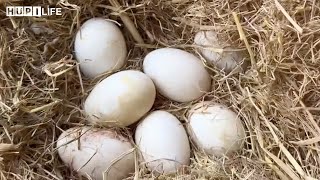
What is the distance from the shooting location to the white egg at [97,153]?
1.16 metres

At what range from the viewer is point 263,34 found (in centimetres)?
122

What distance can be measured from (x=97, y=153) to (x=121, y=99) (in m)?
0.11

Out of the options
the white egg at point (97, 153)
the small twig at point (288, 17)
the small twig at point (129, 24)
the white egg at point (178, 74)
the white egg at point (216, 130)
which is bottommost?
the white egg at point (97, 153)

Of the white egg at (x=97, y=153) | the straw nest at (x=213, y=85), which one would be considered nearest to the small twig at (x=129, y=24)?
the straw nest at (x=213, y=85)

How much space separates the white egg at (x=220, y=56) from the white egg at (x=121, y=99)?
135 mm

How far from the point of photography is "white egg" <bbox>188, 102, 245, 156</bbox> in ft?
3.82

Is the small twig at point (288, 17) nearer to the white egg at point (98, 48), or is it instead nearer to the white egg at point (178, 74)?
the white egg at point (178, 74)

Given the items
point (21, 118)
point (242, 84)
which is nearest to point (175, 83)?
point (242, 84)

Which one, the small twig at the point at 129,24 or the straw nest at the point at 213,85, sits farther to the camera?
the small twig at the point at 129,24

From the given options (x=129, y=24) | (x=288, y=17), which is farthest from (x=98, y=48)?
(x=288, y=17)

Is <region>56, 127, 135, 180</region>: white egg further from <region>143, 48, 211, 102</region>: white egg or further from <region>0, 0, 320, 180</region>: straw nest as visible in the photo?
<region>143, 48, 211, 102</region>: white egg

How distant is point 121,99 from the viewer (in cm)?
117

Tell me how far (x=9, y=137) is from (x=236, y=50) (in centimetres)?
46

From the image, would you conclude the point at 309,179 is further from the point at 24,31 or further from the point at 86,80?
the point at 24,31
